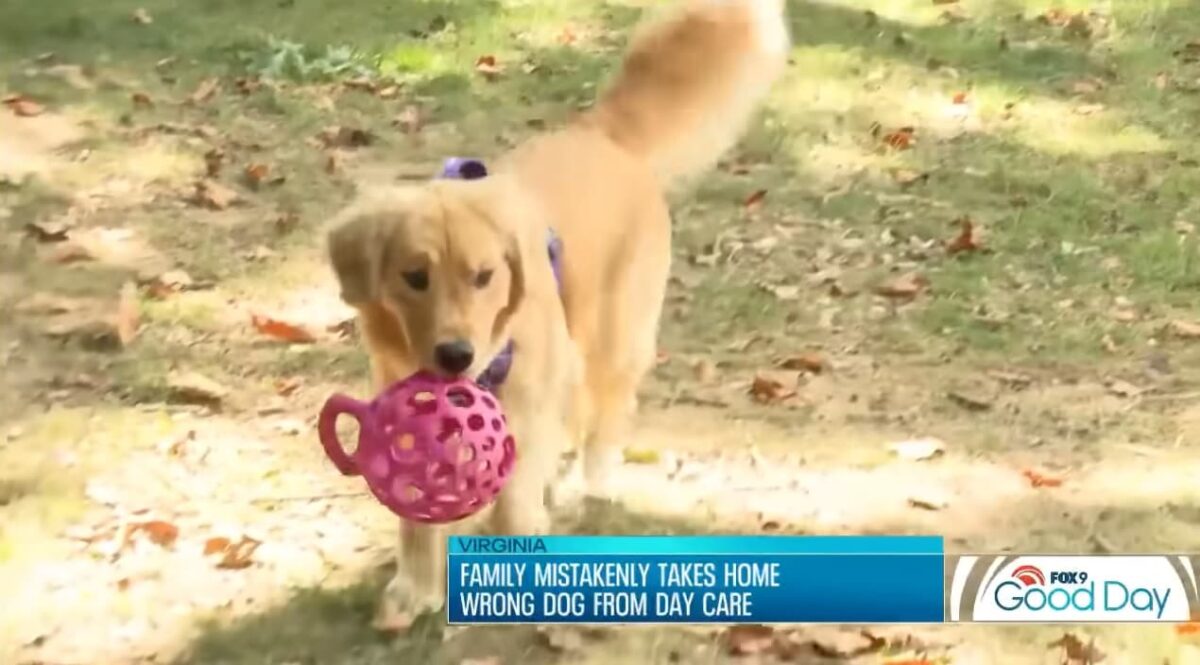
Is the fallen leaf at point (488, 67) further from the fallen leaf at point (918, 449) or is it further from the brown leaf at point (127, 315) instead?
the fallen leaf at point (918, 449)

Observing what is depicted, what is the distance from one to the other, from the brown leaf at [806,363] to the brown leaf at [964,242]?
59 centimetres

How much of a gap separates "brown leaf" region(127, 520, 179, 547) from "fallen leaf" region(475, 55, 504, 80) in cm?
223

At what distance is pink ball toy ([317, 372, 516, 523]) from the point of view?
1.73 metres

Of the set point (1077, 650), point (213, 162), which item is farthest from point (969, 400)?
point (213, 162)

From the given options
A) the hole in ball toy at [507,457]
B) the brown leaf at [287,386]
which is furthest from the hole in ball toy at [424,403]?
the brown leaf at [287,386]

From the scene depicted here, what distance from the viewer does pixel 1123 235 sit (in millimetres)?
3240

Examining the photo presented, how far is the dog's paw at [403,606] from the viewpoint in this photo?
1917mm

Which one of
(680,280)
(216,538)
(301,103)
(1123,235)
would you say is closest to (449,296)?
(216,538)

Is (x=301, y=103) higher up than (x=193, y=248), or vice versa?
(x=301, y=103)

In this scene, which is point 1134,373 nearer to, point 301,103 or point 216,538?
point 216,538

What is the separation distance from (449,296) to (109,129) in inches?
87.9

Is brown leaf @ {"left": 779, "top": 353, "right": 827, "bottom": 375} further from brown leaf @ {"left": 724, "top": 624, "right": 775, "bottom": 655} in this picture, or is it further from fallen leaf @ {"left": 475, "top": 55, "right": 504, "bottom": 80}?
fallen leaf @ {"left": 475, "top": 55, "right": 504, "bottom": 80}

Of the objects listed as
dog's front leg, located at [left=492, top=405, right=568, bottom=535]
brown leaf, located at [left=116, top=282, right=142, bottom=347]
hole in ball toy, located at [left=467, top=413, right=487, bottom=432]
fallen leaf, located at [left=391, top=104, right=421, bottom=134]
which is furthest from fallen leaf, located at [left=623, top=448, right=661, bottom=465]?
fallen leaf, located at [left=391, top=104, right=421, bottom=134]

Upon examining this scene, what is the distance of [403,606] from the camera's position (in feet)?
6.36
